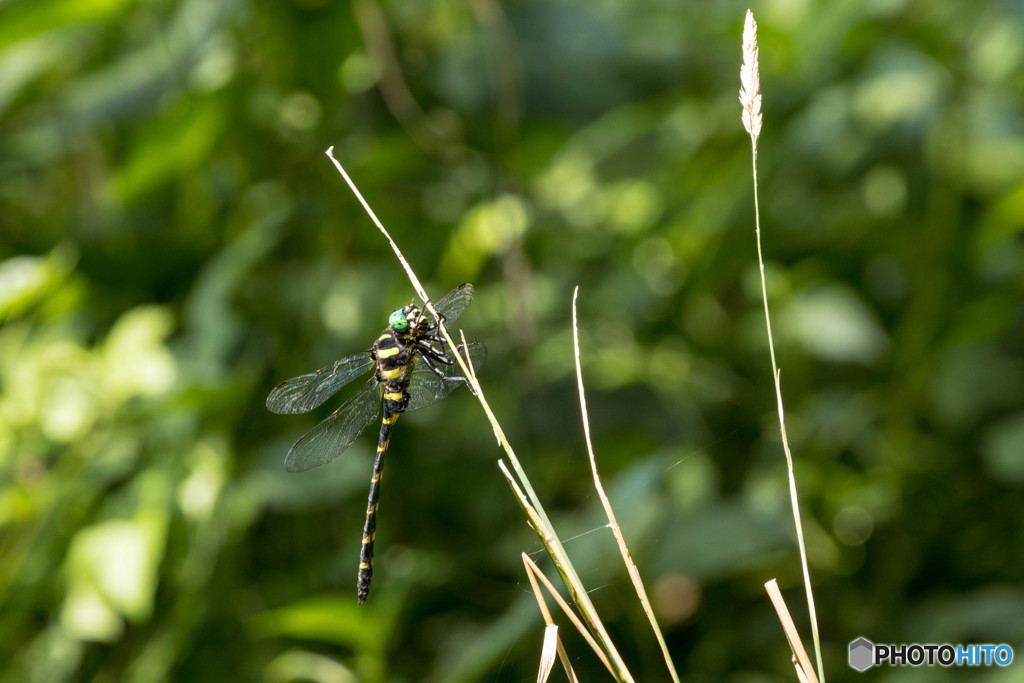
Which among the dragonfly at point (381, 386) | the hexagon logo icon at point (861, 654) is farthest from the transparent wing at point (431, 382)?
the hexagon logo icon at point (861, 654)

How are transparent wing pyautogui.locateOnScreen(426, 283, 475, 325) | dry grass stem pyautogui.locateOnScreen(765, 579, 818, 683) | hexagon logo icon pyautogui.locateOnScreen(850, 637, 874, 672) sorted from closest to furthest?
1. dry grass stem pyautogui.locateOnScreen(765, 579, 818, 683)
2. transparent wing pyautogui.locateOnScreen(426, 283, 475, 325)
3. hexagon logo icon pyautogui.locateOnScreen(850, 637, 874, 672)

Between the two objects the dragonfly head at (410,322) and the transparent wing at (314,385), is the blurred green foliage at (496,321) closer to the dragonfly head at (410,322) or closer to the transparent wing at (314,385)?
the transparent wing at (314,385)

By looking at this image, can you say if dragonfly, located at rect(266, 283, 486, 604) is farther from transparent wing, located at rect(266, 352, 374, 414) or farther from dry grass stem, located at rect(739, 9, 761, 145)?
dry grass stem, located at rect(739, 9, 761, 145)

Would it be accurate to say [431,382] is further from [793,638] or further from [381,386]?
[793,638]

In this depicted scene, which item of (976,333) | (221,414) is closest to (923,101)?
(976,333)

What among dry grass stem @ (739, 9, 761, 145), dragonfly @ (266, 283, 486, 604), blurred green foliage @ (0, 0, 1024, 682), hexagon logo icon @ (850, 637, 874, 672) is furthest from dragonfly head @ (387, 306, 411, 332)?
hexagon logo icon @ (850, 637, 874, 672)

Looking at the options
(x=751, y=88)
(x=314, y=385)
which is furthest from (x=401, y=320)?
(x=751, y=88)

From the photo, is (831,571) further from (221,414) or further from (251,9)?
(251,9)
